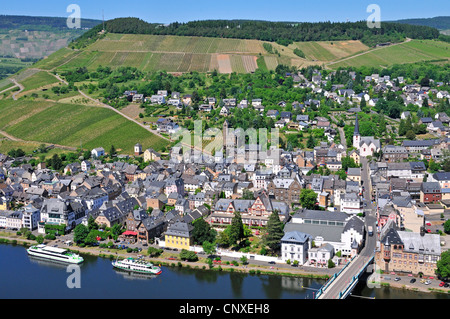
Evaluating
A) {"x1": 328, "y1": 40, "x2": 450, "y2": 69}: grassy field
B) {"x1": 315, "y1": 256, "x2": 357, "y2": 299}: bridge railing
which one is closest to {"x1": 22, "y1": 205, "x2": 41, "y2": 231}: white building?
{"x1": 315, "y1": 256, "x2": 357, "y2": 299}: bridge railing

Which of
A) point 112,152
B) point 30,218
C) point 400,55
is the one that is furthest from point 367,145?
point 400,55

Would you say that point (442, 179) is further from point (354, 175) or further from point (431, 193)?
point (354, 175)

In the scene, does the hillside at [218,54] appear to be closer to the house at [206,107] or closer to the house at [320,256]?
the house at [206,107]

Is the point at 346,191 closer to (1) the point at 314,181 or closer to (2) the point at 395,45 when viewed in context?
(1) the point at 314,181

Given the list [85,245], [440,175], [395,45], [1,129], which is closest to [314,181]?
[440,175]

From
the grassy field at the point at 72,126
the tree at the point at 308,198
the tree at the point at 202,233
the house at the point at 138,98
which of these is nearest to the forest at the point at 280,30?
the house at the point at 138,98

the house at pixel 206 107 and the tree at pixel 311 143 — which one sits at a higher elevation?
the house at pixel 206 107
